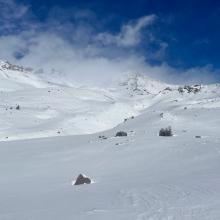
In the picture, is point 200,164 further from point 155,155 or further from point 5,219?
point 5,219

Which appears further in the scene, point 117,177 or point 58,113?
point 58,113

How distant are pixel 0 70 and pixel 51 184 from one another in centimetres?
10605

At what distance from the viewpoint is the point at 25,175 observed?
20266 mm

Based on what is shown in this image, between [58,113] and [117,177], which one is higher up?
[58,113]

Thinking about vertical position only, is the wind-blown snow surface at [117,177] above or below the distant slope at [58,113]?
below

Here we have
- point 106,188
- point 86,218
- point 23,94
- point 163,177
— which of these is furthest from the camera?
point 23,94

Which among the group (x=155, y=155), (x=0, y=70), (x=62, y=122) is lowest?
(x=155, y=155)

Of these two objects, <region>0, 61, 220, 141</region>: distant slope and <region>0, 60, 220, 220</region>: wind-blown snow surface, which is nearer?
<region>0, 60, 220, 220</region>: wind-blown snow surface

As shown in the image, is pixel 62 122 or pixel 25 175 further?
pixel 62 122

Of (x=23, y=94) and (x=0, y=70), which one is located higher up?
(x=0, y=70)

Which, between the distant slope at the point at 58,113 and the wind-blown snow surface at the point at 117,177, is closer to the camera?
the wind-blown snow surface at the point at 117,177

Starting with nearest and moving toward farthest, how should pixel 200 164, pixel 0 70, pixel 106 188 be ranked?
1. pixel 106 188
2. pixel 200 164
3. pixel 0 70

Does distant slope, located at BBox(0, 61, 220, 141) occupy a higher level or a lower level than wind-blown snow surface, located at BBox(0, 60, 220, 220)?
higher

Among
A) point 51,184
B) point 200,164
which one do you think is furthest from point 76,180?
point 200,164
